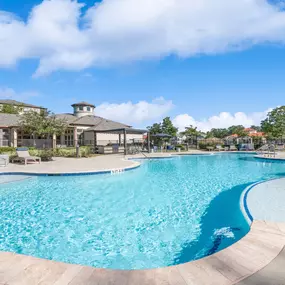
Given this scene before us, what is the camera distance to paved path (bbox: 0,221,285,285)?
7.70ft

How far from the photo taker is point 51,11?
950 cm

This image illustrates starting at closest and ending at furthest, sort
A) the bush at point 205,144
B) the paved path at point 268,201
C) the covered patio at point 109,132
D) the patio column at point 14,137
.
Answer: the paved path at point 268,201
the covered patio at point 109,132
the patio column at point 14,137
the bush at point 205,144

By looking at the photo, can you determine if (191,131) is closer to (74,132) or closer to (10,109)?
(74,132)

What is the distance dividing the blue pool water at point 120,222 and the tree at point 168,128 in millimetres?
24081

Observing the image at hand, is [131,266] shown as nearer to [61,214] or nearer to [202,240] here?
[202,240]

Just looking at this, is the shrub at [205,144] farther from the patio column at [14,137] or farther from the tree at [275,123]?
the patio column at [14,137]

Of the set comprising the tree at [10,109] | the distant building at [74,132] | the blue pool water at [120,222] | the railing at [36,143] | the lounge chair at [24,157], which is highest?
the tree at [10,109]

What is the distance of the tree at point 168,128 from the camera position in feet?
109

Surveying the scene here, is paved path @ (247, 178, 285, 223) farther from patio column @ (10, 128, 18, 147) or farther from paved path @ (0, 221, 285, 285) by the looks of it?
patio column @ (10, 128, 18, 147)

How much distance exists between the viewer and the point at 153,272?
252 centimetres

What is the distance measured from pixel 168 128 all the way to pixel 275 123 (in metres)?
15.2

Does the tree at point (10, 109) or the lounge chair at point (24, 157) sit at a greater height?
the tree at point (10, 109)

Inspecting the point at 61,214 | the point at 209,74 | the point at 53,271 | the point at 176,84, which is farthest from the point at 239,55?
the point at 53,271

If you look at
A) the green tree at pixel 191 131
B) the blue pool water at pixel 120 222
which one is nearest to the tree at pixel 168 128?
the green tree at pixel 191 131
